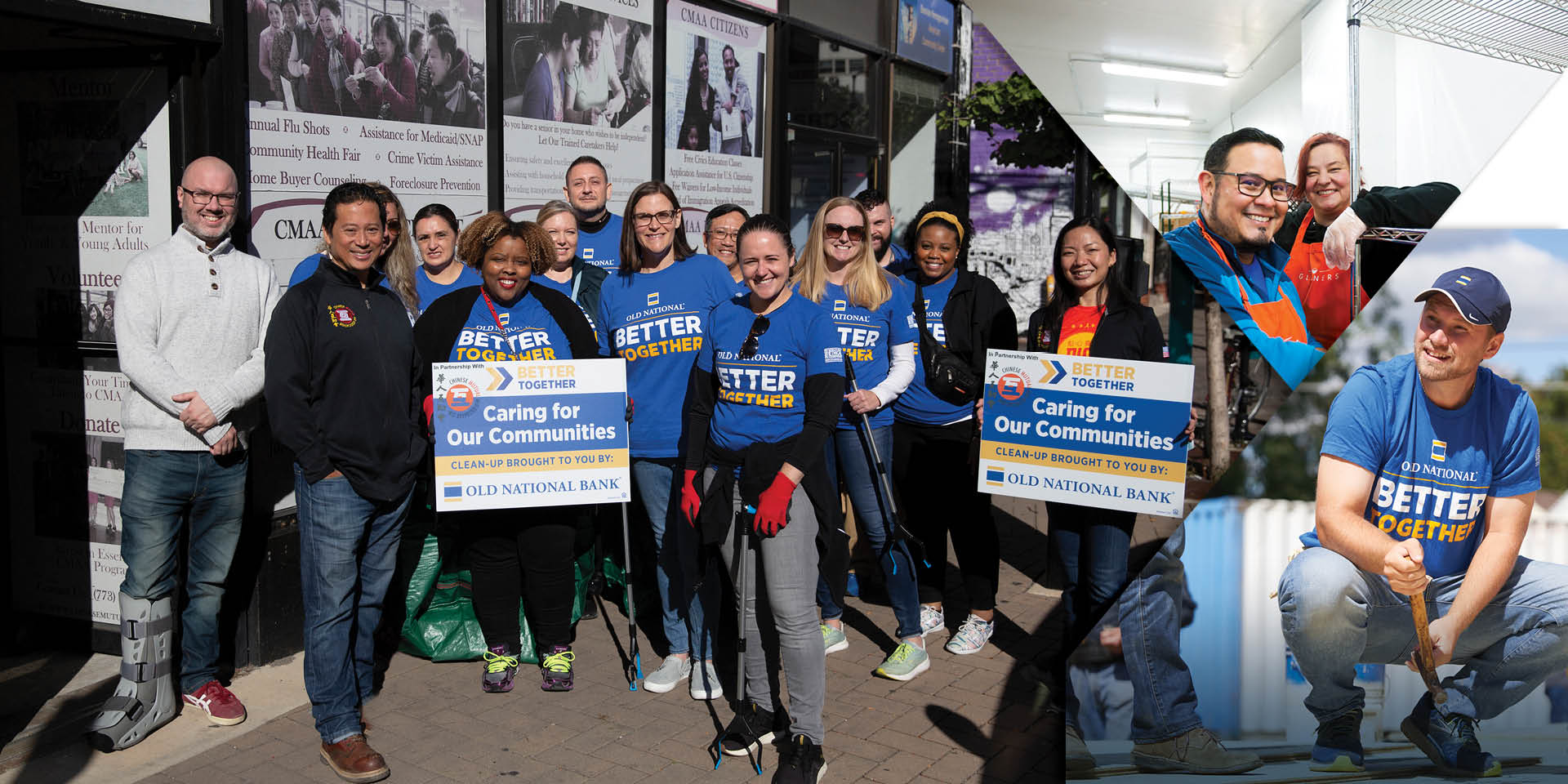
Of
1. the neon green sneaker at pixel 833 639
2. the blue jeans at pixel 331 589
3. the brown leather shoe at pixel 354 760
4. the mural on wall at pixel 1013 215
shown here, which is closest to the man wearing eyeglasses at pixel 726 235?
the neon green sneaker at pixel 833 639

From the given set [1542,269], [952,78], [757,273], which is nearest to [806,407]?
[757,273]

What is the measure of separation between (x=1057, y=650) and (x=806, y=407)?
2.28 meters

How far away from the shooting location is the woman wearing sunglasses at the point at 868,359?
527 cm

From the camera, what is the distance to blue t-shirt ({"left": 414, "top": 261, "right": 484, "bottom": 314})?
545 centimetres

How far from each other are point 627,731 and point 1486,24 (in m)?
3.66

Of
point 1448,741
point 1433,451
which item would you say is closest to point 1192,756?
point 1448,741

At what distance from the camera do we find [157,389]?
4.27 m

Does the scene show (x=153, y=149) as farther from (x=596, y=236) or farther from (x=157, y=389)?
(x=596, y=236)

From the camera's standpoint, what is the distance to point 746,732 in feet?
14.4

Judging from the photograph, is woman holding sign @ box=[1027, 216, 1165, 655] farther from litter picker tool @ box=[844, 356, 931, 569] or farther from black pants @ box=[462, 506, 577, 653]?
black pants @ box=[462, 506, 577, 653]

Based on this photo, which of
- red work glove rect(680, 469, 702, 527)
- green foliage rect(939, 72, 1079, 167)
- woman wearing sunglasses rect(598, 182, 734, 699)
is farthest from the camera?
green foliage rect(939, 72, 1079, 167)

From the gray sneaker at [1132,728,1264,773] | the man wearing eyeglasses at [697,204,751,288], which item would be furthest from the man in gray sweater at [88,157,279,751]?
the gray sneaker at [1132,728,1264,773]

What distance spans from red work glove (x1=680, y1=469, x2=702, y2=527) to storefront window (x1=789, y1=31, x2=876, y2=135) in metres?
6.08

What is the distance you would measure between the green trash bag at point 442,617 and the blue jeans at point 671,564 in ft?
1.52
